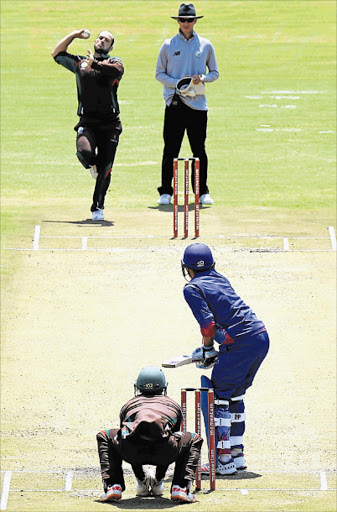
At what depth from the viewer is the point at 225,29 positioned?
42.1 m

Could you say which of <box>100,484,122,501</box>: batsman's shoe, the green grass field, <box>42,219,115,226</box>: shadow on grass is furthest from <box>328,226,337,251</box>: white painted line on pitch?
<box>100,484,122,501</box>: batsman's shoe

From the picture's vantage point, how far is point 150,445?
9258mm

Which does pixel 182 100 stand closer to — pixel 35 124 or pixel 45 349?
pixel 45 349

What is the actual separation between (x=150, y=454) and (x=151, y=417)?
31 cm

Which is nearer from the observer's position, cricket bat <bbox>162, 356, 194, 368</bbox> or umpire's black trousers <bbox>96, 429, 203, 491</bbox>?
umpire's black trousers <bbox>96, 429, 203, 491</bbox>

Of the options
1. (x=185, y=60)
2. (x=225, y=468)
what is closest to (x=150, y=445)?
(x=225, y=468)

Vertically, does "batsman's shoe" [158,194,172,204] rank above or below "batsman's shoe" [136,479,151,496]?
above

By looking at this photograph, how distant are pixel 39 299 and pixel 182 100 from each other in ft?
14.7

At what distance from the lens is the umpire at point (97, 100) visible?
17781 millimetres

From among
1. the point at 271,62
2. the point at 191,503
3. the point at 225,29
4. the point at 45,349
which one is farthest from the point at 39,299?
the point at 225,29

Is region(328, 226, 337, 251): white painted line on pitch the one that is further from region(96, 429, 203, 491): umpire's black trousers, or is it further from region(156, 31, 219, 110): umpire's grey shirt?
region(96, 429, 203, 491): umpire's black trousers

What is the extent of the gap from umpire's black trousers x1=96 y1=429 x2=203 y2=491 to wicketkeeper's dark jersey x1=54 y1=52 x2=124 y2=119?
9.05m

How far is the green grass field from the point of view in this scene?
11.6 metres

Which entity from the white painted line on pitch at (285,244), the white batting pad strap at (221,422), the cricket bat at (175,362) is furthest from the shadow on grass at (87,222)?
the cricket bat at (175,362)
